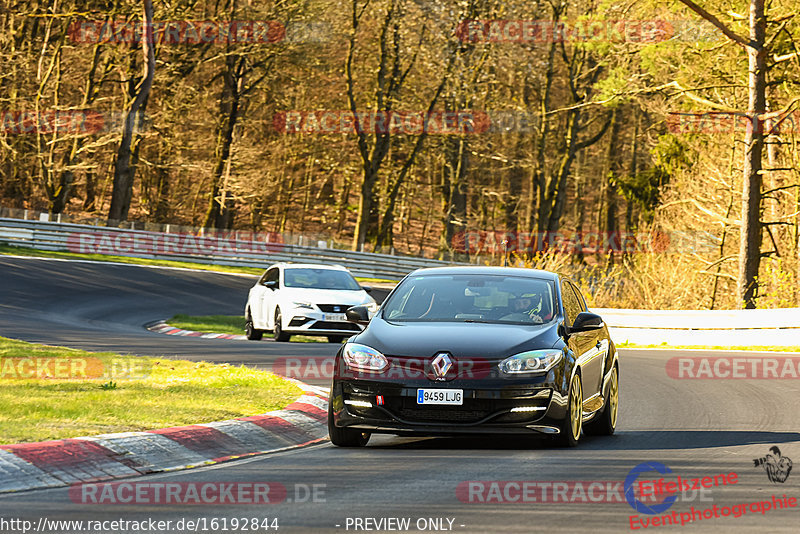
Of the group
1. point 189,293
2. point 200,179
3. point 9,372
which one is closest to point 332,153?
point 200,179

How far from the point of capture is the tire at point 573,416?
9789mm

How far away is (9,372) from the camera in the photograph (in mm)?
13492

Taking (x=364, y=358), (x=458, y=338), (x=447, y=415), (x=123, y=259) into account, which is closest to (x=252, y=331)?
(x=364, y=358)

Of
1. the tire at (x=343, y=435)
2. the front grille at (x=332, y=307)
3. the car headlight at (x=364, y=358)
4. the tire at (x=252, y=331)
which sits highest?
the car headlight at (x=364, y=358)

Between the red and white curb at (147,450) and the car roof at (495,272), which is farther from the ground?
the car roof at (495,272)

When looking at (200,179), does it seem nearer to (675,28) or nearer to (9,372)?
(675,28)

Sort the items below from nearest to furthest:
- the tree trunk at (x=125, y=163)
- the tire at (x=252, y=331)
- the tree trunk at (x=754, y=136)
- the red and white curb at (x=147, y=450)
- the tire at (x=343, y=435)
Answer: the red and white curb at (x=147, y=450) < the tire at (x=343, y=435) < the tire at (x=252, y=331) < the tree trunk at (x=754, y=136) < the tree trunk at (x=125, y=163)

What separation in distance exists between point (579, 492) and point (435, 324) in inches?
110

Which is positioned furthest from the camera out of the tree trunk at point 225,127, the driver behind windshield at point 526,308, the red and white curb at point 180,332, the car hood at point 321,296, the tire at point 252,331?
the tree trunk at point 225,127

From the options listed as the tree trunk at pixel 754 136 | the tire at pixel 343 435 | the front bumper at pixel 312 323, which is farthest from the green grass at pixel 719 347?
the tire at pixel 343 435

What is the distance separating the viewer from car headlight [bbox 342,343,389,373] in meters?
9.66

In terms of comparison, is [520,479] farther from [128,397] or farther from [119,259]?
[119,259]

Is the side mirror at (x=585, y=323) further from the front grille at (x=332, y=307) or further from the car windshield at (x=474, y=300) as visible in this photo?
the front grille at (x=332, y=307)

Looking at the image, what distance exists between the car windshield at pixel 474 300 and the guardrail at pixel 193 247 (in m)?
35.0
